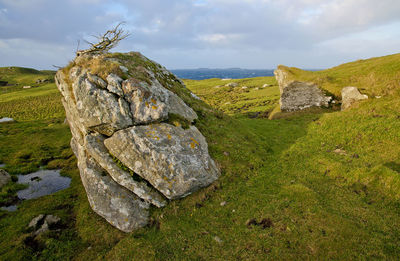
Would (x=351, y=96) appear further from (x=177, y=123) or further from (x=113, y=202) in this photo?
(x=113, y=202)

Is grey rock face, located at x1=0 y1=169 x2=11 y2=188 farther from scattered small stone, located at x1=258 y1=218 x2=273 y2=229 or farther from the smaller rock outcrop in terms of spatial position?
the smaller rock outcrop

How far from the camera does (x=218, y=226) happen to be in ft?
39.8

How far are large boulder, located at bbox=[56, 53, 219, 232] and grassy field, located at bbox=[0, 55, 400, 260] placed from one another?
1248 mm

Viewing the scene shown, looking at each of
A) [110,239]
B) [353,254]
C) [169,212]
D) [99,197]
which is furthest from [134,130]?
[353,254]

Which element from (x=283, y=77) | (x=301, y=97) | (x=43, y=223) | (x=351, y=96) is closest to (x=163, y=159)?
(x=43, y=223)

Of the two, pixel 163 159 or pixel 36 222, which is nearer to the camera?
pixel 163 159

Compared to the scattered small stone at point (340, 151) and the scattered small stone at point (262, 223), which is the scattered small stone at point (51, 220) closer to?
the scattered small stone at point (262, 223)

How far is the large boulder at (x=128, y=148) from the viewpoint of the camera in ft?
45.1

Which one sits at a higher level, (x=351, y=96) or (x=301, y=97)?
(x=351, y=96)

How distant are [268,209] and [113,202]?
1113cm

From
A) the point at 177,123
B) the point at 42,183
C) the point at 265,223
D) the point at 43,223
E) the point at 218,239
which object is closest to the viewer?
the point at 218,239

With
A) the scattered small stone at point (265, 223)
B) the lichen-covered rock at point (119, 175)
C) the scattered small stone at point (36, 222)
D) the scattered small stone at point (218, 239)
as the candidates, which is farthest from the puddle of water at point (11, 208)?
the scattered small stone at point (265, 223)

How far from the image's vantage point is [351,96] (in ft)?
97.0

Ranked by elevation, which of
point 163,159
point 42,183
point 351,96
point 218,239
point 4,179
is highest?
point 351,96
